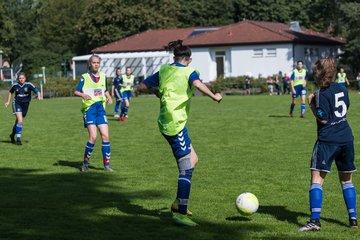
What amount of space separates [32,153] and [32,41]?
251ft

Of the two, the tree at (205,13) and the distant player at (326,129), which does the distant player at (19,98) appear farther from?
the tree at (205,13)

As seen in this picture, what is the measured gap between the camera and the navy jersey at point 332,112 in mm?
7473

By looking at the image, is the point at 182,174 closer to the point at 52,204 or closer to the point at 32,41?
the point at 52,204

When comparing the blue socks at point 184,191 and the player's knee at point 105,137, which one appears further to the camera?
the player's knee at point 105,137

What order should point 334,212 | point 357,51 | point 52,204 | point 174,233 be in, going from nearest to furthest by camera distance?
1. point 174,233
2. point 334,212
3. point 52,204
4. point 357,51

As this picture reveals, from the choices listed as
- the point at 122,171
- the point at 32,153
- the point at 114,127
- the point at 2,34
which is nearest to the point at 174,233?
the point at 122,171

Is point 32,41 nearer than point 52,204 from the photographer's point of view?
No

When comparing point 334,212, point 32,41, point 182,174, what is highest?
point 32,41

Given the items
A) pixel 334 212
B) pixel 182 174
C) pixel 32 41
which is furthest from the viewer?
pixel 32 41

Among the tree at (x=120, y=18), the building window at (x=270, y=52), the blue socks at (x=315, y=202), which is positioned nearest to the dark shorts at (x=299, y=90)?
the blue socks at (x=315, y=202)

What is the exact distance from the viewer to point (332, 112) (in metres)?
7.48

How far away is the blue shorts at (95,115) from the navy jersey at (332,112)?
5699 mm

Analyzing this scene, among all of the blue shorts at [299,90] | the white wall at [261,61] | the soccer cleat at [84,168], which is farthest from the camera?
the white wall at [261,61]

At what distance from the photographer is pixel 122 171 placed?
1242 centimetres
